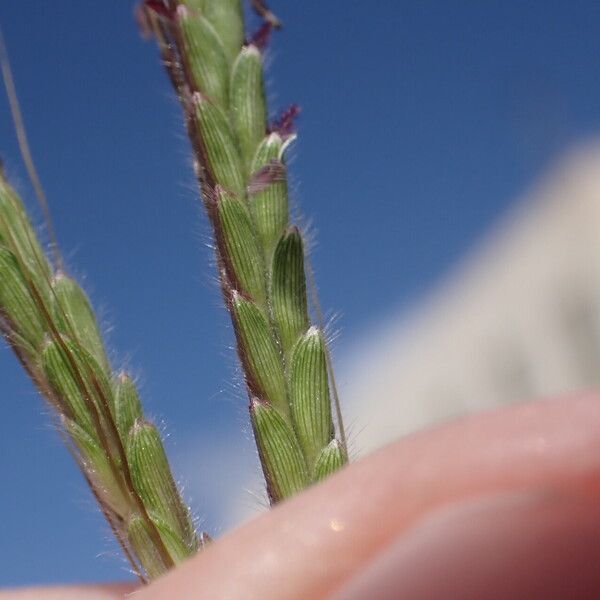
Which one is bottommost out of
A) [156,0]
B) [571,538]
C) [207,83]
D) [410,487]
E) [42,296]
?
[571,538]

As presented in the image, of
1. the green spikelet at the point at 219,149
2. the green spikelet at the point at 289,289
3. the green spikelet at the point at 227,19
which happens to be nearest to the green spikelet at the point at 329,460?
the green spikelet at the point at 289,289

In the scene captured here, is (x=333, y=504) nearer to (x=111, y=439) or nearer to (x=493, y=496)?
(x=493, y=496)

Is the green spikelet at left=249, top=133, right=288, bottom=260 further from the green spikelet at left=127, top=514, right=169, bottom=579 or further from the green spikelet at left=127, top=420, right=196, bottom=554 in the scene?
the green spikelet at left=127, top=514, right=169, bottom=579

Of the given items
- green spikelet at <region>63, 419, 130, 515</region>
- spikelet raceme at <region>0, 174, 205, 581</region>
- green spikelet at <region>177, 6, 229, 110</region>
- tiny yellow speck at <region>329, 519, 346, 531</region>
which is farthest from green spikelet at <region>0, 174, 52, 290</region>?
tiny yellow speck at <region>329, 519, 346, 531</region>

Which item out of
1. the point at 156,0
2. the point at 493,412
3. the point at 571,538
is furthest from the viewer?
the point at 156,0

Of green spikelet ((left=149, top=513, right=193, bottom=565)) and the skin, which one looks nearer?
the skin

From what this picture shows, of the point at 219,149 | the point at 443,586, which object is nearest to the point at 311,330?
the point at 219,149

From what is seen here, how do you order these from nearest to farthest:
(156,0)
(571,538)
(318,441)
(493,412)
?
1. (571,538)
2. (493,412)
3. (318,441)
4. (156,0)

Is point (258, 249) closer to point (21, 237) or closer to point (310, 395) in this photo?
point (310, 395)
